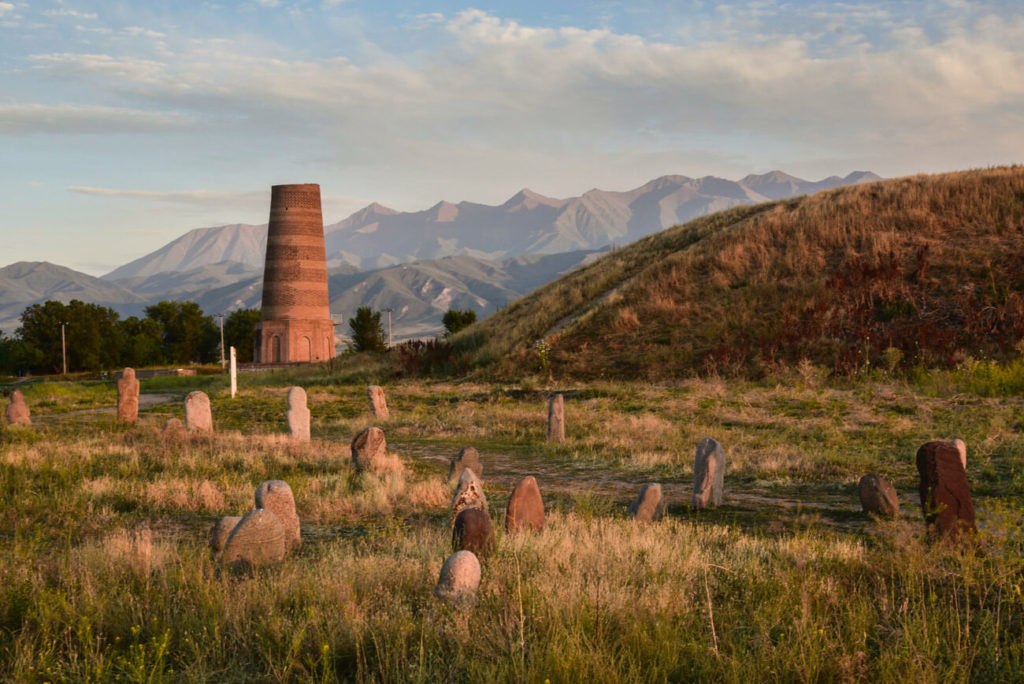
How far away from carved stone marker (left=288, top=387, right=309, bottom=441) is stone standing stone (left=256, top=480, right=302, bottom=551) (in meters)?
8.64

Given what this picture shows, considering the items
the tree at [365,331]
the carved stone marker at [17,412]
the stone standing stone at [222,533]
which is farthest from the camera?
the tree at [365,331]

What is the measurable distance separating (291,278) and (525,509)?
171 feet

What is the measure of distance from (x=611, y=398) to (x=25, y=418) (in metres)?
15.6

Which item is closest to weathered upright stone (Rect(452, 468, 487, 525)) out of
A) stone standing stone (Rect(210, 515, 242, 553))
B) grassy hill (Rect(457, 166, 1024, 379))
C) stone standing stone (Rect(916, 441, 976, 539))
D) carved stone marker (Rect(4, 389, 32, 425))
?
stone standing stone (Rect(210, 515, 242, 553))

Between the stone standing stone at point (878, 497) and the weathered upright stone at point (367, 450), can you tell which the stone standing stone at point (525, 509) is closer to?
the stone standing stone at point (878, 497)

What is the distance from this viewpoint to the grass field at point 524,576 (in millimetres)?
4902

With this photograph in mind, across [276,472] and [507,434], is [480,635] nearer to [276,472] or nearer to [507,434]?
[276,472]

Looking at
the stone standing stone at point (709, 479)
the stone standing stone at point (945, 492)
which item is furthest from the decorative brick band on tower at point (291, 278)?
the stone standing stone at point (945, 492)

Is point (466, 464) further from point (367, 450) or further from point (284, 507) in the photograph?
point (284, 507)

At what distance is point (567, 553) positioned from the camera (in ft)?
22.5

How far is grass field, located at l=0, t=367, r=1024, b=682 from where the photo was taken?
4.90 m

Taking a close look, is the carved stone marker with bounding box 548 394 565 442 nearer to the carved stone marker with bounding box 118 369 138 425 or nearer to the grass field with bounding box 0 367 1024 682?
the grass field with bounding box 0 367 1024 682

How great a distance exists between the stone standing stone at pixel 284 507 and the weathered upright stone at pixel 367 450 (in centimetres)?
484

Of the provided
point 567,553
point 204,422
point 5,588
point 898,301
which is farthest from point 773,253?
point 5,588
